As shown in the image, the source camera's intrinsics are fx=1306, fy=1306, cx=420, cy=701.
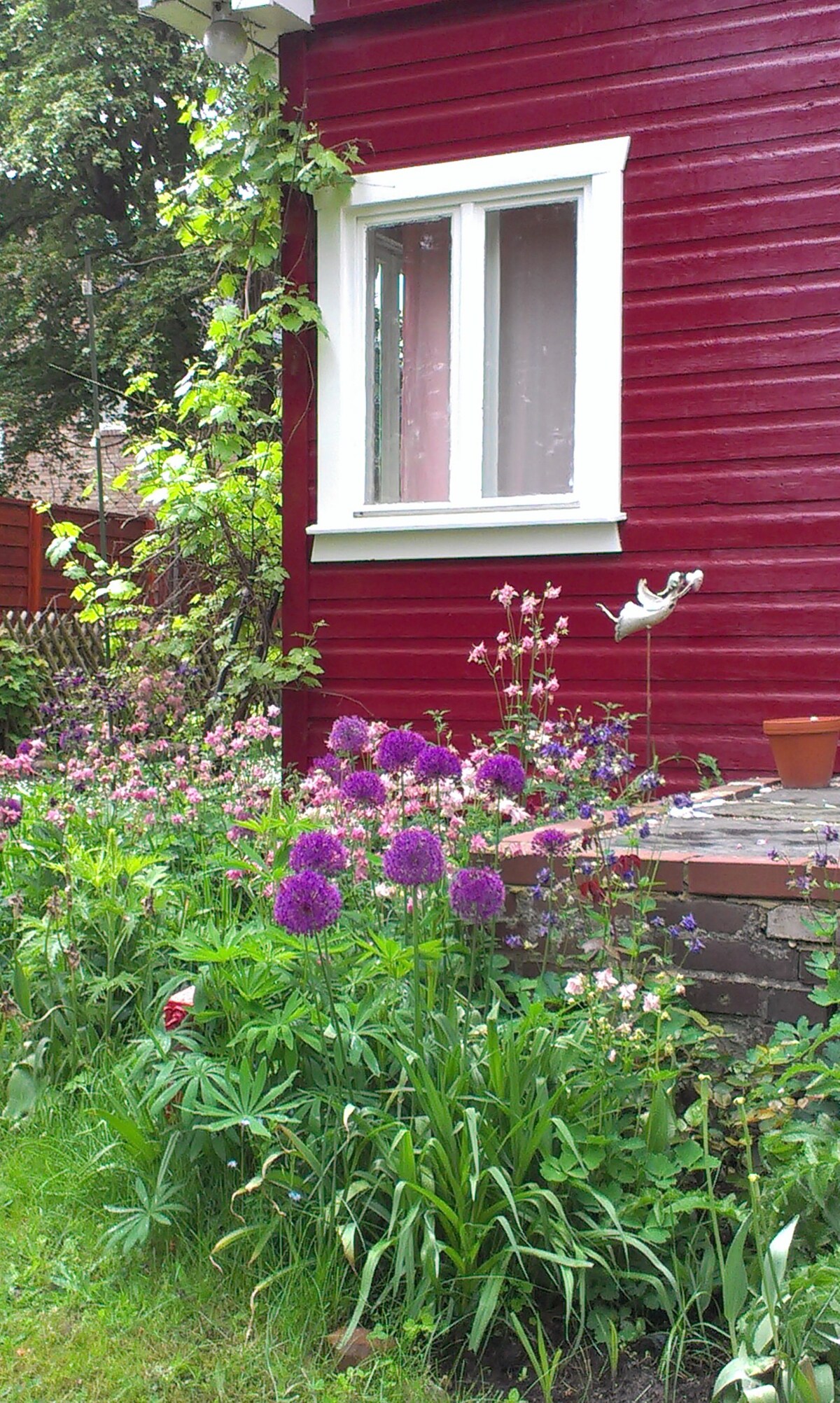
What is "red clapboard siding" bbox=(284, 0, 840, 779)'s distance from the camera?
4992 millimetres

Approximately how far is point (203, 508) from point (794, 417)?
2846 mm

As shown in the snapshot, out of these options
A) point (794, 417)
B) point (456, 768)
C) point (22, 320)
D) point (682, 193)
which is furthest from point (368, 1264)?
point (22, 320)

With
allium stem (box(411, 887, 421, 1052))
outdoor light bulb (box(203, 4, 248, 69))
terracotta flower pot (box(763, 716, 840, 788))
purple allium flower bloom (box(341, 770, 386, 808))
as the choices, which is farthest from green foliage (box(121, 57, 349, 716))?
allium stem (box(411, 887, 421, 1052))

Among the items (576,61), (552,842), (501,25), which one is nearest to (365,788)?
(552,842)

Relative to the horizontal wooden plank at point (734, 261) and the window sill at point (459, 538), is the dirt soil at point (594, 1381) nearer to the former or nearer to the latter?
the window sill at point (459, 538)

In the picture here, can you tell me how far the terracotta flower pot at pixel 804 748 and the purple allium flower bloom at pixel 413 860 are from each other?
2.44m

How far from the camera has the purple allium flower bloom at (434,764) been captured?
2639 mm

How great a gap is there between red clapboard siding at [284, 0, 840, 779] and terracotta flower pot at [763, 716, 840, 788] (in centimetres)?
49

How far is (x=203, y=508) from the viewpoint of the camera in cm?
638

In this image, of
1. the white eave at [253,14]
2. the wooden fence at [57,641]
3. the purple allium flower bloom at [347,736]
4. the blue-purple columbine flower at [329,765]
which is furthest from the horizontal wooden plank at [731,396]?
the wooden fence at [57,641]

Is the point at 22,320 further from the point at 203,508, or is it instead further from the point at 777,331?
the point at 777,331

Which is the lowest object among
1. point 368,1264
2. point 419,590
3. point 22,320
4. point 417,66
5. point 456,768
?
point 368,1264

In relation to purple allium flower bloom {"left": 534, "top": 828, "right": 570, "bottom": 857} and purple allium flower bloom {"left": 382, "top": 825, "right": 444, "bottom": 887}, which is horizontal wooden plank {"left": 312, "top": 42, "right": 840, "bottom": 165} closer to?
purple allium flower bloom {"left": 534, "top": 828, "right": 570, "bottom": 857}

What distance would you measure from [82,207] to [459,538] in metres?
14.5
